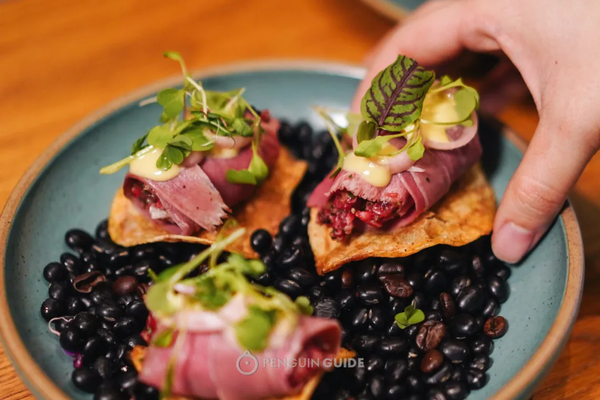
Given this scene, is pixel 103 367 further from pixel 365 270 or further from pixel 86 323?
pixel 365 270

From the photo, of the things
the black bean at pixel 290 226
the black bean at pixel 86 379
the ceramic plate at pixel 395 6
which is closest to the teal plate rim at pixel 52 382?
the black bean at pixel 86 379

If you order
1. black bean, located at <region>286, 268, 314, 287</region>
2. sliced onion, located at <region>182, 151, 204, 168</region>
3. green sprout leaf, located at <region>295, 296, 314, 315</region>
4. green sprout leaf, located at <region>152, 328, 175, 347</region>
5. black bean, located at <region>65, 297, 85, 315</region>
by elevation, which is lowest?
black bean, located at <region>286, 268, 314, 287</region>

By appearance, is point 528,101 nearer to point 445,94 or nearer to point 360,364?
point 445,94

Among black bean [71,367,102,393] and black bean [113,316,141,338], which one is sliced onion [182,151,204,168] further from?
black bean [71,367,102,393]

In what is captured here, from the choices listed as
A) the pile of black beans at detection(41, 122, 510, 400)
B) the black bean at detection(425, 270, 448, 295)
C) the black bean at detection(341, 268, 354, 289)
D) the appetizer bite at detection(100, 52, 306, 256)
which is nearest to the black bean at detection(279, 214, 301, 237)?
the pile of black beans at detection(41, 122, 510, 400)

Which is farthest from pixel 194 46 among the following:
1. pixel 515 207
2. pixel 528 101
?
pixel 515 207

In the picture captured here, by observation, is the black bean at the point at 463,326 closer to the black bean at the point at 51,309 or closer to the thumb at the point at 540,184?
the thumb at the point at 540,184
